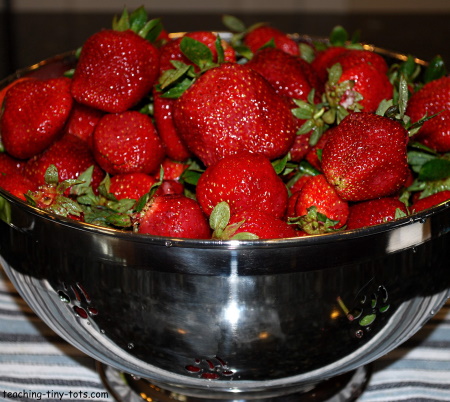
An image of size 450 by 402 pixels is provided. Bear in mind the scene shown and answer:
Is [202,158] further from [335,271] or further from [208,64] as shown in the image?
[335,271]

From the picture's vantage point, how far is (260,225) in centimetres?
70

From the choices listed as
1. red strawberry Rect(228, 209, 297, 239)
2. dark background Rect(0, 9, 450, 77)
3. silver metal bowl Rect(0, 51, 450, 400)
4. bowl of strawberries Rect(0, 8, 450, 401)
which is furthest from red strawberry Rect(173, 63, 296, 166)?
dark background Rect(0, 9, 450, 77)

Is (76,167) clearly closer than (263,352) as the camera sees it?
No

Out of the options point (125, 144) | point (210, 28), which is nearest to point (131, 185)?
point (125, 144)

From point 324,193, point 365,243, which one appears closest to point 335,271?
point 365,243

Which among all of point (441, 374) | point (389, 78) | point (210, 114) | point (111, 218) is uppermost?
point (389, 78)

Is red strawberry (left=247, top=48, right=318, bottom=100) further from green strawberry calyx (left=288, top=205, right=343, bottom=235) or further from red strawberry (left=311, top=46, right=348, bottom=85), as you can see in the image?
green strawberry calyx (left=288, top=205, right=343, bottom=235)

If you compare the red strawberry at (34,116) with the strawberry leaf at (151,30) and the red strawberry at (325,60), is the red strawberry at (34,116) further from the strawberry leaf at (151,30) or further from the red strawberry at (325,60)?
the red strawberry at (325,60)

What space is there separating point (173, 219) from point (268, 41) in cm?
41

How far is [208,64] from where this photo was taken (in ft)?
2.82

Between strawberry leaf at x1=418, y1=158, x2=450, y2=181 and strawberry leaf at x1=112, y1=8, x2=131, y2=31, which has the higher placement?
strawberry leaf at x1=112, y1=8, x2=131, y2=31

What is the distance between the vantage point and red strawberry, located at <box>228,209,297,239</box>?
0.69 m

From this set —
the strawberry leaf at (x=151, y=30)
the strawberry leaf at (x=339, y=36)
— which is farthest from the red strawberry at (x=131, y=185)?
the strawberry leaf at (x=339, y=36)

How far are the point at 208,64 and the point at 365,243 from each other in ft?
1.08
